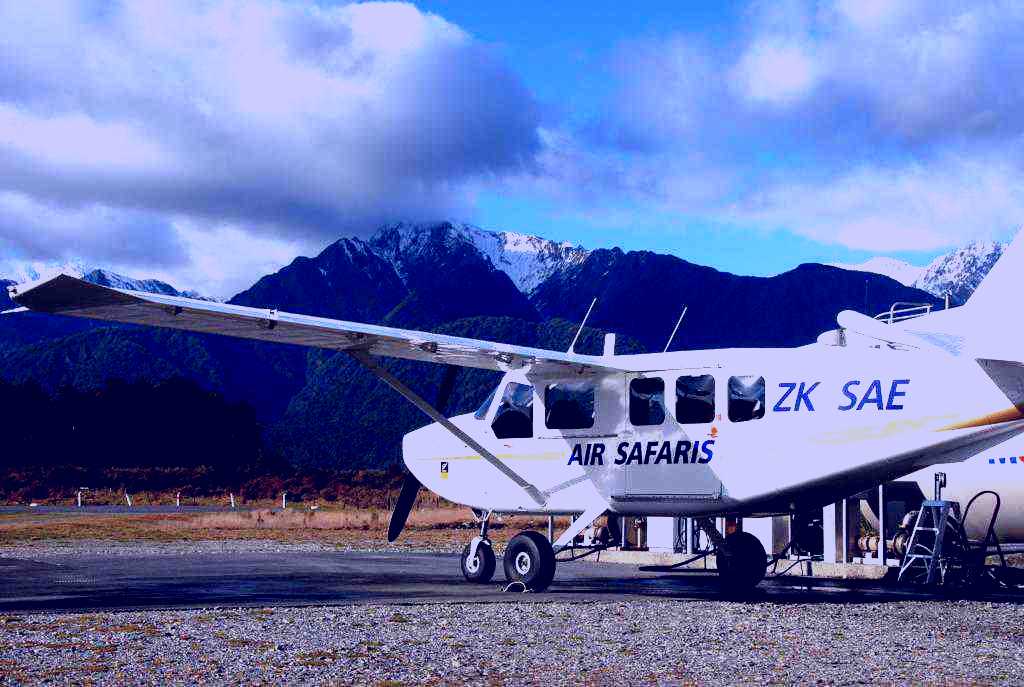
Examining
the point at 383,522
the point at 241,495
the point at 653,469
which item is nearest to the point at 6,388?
the point at 241,495

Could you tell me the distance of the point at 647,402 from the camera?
656 inches

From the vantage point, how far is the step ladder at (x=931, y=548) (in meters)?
16.8

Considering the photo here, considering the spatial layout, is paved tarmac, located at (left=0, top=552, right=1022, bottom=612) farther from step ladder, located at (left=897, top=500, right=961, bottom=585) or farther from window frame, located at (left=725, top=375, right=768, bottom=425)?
window frame, located at (left=725, top=375, right=768, bottom=425)

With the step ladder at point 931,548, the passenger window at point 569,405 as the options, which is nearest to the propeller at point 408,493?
the passenger window at point 569,405

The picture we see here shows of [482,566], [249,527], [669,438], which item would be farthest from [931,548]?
[249,527]

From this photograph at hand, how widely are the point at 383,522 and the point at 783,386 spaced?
29460 mm


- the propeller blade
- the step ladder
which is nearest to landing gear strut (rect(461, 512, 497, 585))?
the propeller blade

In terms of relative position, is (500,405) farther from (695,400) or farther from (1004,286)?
(1004,286)

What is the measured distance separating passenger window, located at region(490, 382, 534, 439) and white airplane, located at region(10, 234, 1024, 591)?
2 cm

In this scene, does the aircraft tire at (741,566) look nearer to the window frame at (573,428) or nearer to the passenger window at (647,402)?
the passenger window at (647,402)

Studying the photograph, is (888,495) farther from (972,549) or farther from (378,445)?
(378,445)

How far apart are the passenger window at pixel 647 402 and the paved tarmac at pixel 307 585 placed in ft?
7.73

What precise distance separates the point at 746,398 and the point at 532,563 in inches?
145

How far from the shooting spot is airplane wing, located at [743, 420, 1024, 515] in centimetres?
1430
